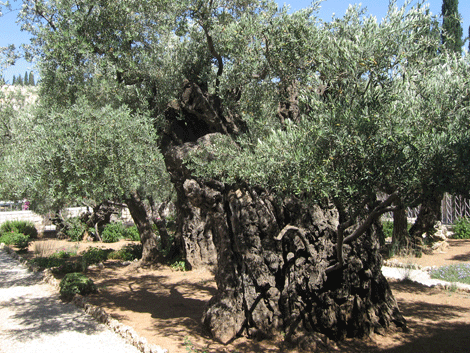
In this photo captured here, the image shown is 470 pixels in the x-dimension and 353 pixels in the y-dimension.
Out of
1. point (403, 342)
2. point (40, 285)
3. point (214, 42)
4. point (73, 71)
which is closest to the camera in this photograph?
point (403, 342)

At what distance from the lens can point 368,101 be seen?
14.8 ft

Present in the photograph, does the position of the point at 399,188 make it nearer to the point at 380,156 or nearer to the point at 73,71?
the point at 380,156

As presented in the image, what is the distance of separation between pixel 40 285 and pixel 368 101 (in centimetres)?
1089

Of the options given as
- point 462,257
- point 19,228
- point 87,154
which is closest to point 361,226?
point 87,154

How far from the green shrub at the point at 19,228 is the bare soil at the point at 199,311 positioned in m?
12.0

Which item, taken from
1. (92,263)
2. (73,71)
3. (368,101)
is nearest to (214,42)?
(73,71)

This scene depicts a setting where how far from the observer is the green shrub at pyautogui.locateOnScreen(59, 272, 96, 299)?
9828mm

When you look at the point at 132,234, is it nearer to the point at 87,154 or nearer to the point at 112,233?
the point at 112,233

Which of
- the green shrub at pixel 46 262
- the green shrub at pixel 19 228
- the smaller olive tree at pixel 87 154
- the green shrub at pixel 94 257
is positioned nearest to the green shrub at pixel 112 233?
the green shrub at pixel 19 228

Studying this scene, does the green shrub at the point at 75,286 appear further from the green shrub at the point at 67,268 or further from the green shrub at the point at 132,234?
the green shrub at the point at 132,234

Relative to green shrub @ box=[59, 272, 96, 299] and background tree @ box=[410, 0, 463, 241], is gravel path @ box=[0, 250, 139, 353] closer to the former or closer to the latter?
green shrub @ box=[59, 272, 96, 299]

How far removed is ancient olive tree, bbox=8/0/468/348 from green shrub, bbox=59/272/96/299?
353 cm

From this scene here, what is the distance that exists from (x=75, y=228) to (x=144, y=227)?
10338 mm

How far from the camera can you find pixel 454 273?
10734 millimetres
